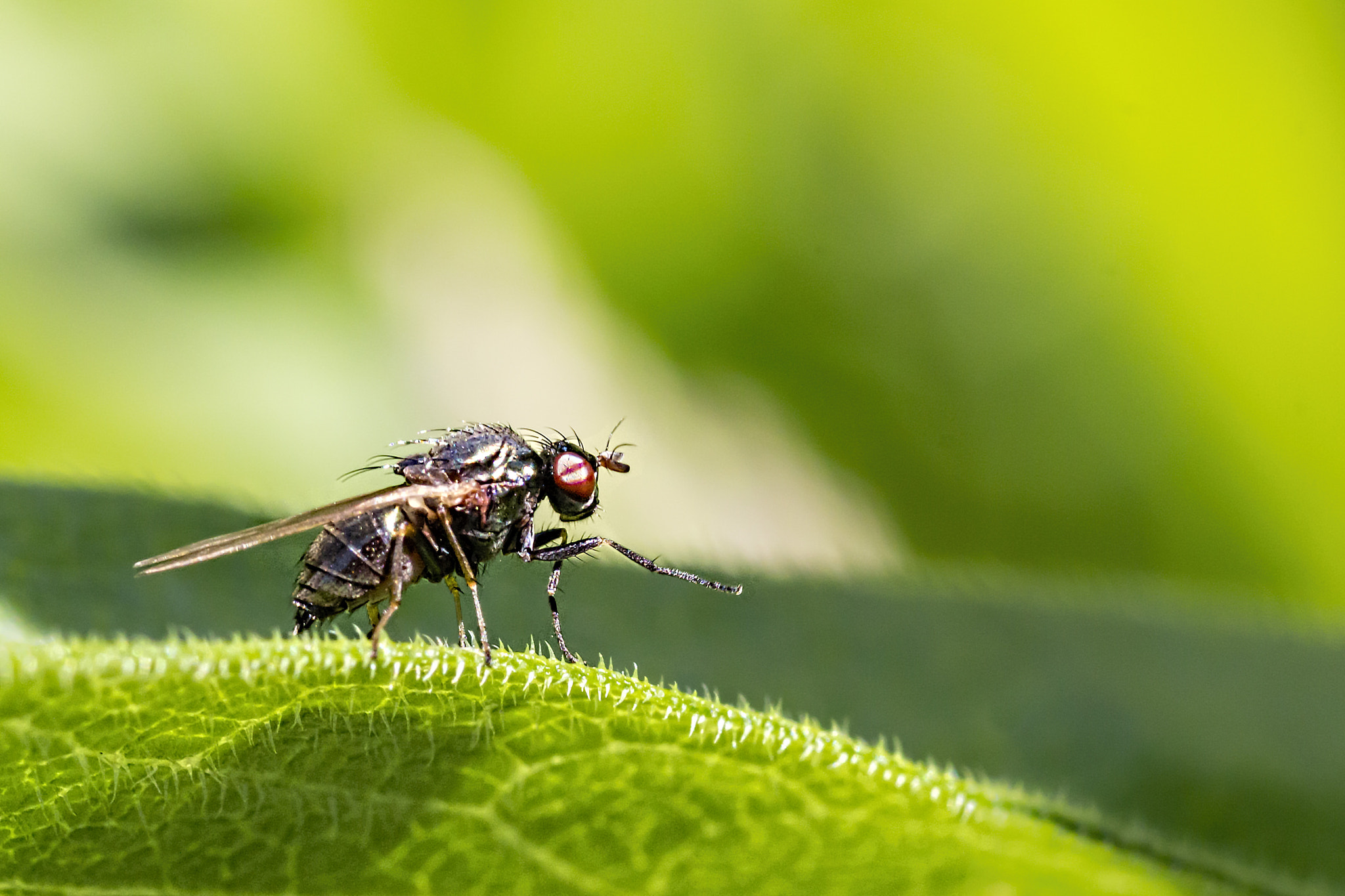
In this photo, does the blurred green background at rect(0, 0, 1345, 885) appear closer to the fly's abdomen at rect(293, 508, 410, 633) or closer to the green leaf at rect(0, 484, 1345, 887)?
the fly's abdomen at rect(293, 508, 410, 633)

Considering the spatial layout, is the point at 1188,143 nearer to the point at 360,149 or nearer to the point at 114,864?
the point at 360,149

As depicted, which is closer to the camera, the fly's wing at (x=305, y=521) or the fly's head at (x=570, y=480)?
the fly's wing at (x=305, y=521)

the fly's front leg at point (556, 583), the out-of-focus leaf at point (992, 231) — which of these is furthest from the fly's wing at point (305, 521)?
the out-of-focus leaf at point (992, 231)

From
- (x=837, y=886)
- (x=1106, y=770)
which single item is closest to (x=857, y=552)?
(x=1106, y=770)

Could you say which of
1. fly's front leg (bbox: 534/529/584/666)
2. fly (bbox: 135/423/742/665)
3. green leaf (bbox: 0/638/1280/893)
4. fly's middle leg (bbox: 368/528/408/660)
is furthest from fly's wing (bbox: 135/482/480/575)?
green leaf (bbox: 0/638/1280/893)

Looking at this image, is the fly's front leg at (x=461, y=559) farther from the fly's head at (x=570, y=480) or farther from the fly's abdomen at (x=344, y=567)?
the fly's head at (x=570, y=480)

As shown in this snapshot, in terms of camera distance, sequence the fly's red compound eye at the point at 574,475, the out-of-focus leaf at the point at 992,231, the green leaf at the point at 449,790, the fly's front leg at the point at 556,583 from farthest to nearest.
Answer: the out-of-focus leaf at the point at 992,231 → the fly's red compound eye at the point at 574,475 → the fly's front leg at the point at 556,583 → the green leaf at the point at 449,790

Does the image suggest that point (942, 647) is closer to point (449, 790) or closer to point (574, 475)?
point (574, 475)
